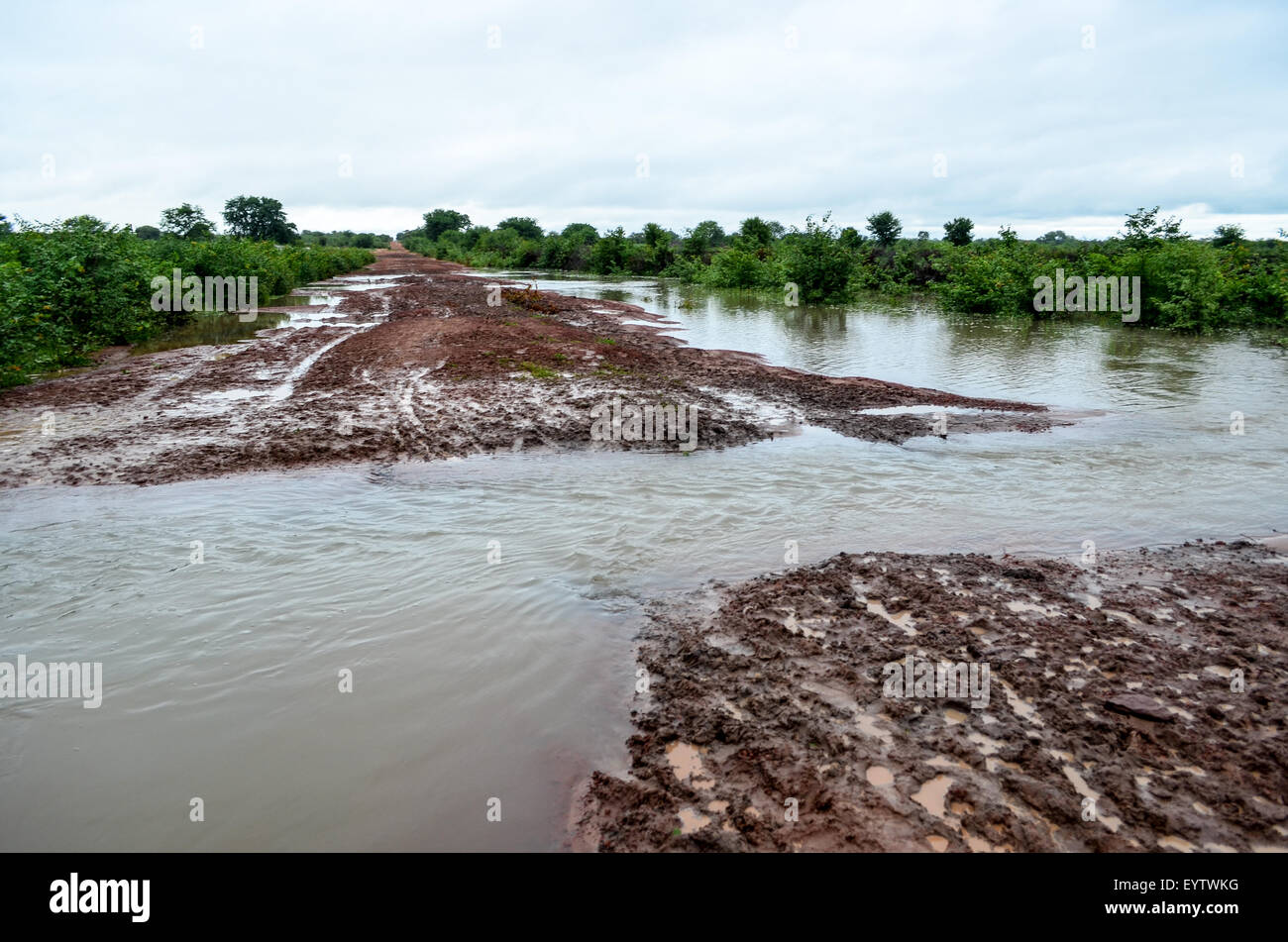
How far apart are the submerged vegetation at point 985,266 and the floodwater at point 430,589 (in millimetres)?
15382

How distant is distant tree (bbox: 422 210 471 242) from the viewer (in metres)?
119

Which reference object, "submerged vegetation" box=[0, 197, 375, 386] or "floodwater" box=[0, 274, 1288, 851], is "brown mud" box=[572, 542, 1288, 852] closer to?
"floodwater" box=[0, 274, 1288, 851]

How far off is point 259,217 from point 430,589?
282ft

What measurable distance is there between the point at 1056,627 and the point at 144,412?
12.3 m

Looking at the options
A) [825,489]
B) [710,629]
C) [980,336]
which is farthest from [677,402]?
[980,336]

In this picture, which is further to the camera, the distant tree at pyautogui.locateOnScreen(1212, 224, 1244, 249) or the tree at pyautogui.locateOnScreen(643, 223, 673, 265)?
the tree at pyautogui.locateOnScreen(643, 223, 673, 265)

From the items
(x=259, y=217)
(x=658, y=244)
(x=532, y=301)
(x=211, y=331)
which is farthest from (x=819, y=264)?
(x=259, y=217)

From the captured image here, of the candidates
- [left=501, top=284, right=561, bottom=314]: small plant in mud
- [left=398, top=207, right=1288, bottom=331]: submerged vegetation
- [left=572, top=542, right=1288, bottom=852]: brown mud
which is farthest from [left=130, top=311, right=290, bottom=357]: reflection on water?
[left=398, top=207, right=1288, bottom=331]: submerged vegetation

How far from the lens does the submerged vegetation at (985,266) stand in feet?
74.7

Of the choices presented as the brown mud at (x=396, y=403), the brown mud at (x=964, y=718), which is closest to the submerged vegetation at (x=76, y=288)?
the brown mud at (x=396, y=403)

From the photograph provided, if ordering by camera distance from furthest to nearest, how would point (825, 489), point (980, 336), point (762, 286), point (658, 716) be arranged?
point (762, 286), point (980, 336), point (825, 489), point (658, 716)

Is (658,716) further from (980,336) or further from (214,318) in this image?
(214,318)

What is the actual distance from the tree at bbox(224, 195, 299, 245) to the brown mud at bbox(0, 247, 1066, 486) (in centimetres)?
6978

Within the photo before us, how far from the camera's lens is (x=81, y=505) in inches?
281
